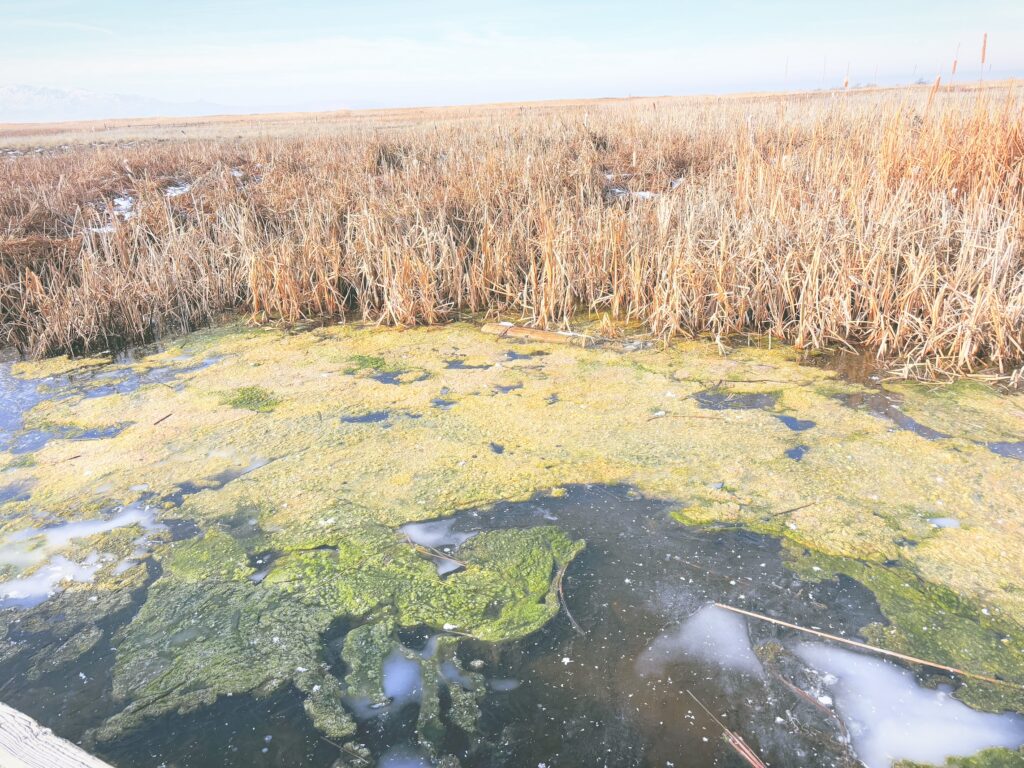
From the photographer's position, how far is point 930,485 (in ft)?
7.54

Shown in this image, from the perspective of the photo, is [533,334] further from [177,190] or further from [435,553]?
[177,190]

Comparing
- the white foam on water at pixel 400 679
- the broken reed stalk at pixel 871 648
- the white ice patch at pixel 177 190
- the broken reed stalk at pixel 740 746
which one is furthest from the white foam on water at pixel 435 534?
the white ice patch at pixel 177 190

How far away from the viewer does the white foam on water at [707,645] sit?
5.34 feet

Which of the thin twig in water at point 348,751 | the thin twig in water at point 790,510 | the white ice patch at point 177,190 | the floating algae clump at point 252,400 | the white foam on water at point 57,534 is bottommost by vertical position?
the thin twig in water at point 348,751

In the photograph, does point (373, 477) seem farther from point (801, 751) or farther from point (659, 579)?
point (801, 751)

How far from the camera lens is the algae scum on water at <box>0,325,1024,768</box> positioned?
1.50 m

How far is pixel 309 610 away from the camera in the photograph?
1891 millimetres

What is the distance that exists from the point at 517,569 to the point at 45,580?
4.91 ft

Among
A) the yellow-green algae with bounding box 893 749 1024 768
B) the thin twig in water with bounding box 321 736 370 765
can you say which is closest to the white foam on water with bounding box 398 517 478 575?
the thin twig in water with bounding box 321 736 370 765

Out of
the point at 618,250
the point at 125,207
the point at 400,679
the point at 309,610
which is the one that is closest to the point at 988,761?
the point at 400,679

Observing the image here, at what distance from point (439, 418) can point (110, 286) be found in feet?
9.66

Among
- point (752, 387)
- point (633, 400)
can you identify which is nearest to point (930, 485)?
point (752, 387)

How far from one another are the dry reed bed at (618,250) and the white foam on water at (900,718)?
2.10m

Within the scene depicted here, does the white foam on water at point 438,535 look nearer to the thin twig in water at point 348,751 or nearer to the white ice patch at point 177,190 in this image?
the thin twig in water at point 348,751
